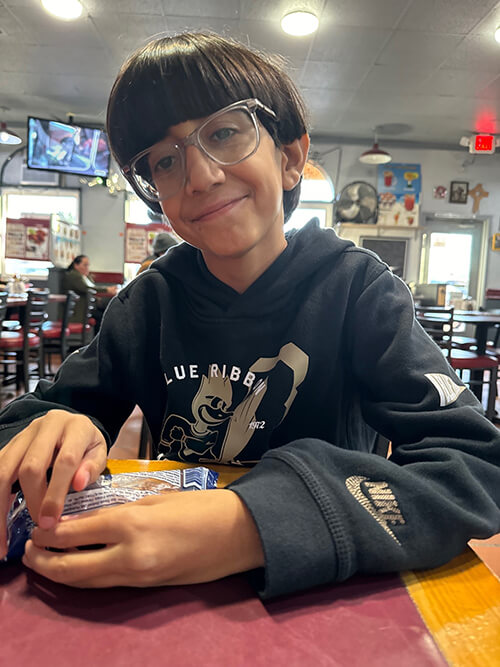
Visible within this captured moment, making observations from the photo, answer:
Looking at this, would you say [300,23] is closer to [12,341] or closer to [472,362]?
[472,362]

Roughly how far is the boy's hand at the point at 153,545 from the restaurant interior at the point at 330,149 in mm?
806

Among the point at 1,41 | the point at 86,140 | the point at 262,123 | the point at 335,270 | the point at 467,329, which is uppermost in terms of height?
the point at 1,41

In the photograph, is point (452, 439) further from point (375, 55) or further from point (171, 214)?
point (375, 55)

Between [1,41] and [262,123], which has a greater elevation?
[1,41]

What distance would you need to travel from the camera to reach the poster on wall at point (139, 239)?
7.29 meters

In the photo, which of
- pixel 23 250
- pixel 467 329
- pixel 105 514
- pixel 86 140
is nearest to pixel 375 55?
pixel 86 140

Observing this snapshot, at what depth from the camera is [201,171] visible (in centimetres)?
69

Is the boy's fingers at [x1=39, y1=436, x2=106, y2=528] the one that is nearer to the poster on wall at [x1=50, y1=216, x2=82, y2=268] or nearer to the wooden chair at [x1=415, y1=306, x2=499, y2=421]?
the wooden chair at [x1=415, y1=306, x2=499, y2=421]

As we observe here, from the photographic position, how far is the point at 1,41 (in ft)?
14.7

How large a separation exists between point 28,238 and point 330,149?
15.8 feet

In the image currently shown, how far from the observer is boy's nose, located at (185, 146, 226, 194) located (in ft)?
2.26

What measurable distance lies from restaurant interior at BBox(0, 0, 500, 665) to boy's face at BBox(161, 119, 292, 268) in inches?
11.5

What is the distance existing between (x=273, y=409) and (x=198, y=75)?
524mm

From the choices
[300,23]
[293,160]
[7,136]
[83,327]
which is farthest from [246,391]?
[7,136]
